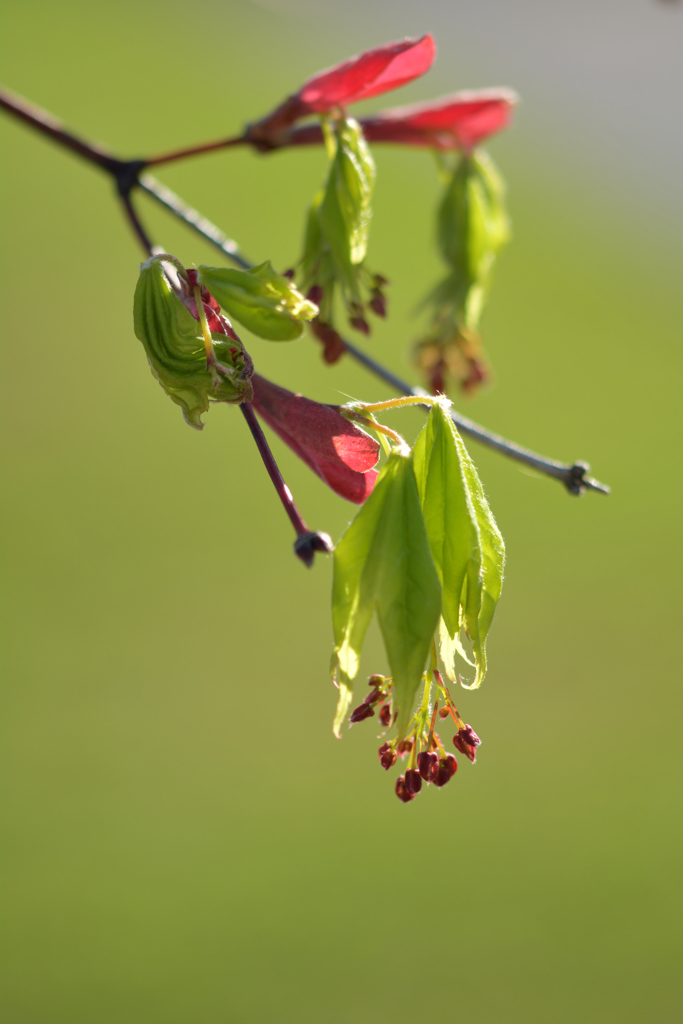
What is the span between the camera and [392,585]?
0.52 metres

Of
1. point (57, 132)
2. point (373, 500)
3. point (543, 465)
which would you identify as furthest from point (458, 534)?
point (57, 132)

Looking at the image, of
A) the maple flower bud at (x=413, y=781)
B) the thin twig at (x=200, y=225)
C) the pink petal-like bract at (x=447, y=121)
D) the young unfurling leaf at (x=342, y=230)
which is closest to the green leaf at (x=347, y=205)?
the young unfurling leaf at (x=342, y=230)

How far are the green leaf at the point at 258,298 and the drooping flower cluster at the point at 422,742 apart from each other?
239mm

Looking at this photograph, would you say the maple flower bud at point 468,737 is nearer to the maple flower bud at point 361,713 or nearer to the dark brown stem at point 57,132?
the maple flower bud at point 361,713

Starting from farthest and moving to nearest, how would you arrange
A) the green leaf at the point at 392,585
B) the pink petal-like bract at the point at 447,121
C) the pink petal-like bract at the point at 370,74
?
the pink petal-like bract at the point at 447,121
the pink petal-like bract at the point at 370,74
the green leaf at the point at 392,585

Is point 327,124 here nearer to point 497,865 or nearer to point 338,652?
point 338,652

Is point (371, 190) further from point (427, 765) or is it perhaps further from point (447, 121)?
point (427, 765)

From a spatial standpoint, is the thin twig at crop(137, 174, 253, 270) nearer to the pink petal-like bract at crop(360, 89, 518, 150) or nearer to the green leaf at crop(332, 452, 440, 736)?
the pink petal-like bract at crop(360, 89, 518, 150)

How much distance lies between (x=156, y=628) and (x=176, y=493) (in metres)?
1.05

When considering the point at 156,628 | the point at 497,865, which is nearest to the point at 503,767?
the point at 497,865

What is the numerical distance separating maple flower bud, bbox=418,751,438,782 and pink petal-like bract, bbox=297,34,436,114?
1.82 feet

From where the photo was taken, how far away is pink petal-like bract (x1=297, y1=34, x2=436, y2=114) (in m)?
0.74

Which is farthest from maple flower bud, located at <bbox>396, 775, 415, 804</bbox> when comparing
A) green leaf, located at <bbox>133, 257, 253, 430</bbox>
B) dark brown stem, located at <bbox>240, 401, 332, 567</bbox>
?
green leaf, located at <bbox>133, 257, 253, 430</bbox>

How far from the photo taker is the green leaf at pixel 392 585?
20.5 inches
